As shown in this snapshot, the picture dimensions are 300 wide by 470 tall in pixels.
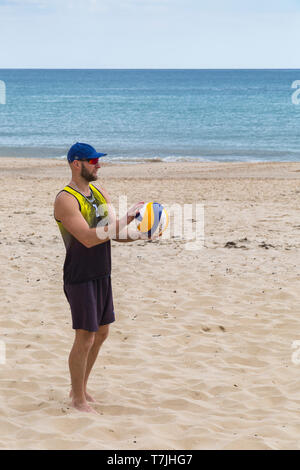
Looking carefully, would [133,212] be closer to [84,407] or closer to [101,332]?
[101,332]

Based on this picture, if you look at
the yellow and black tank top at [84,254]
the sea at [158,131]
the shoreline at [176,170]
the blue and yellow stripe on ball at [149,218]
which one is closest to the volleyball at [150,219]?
the blue and yellow stripe on ball at [149,218]

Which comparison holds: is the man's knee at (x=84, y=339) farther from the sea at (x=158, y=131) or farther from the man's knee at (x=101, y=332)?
the sea at (x=158, y=131)

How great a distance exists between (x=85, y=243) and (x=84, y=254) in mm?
173

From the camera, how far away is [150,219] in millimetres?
3877

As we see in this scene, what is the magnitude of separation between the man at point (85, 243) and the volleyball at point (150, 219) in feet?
0.18

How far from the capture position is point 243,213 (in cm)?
1150

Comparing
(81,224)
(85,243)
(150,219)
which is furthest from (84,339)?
(150,219)

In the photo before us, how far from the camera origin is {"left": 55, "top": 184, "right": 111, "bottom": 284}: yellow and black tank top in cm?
400

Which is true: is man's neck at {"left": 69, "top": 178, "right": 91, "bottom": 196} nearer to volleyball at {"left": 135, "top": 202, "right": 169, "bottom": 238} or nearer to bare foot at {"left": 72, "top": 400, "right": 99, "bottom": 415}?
volleyball at {"left": 135, "top": 202, "right": 169, "bottom": 238}

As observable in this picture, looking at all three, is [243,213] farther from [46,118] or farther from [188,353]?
[46,118]

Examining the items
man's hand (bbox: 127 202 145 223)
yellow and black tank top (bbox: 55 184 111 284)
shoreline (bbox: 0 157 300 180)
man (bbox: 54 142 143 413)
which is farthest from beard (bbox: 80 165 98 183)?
shoreline (bbox: 0 157 300 180)

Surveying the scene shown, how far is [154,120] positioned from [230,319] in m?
41.6

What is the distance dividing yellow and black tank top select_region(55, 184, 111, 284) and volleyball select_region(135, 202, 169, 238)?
34cm
